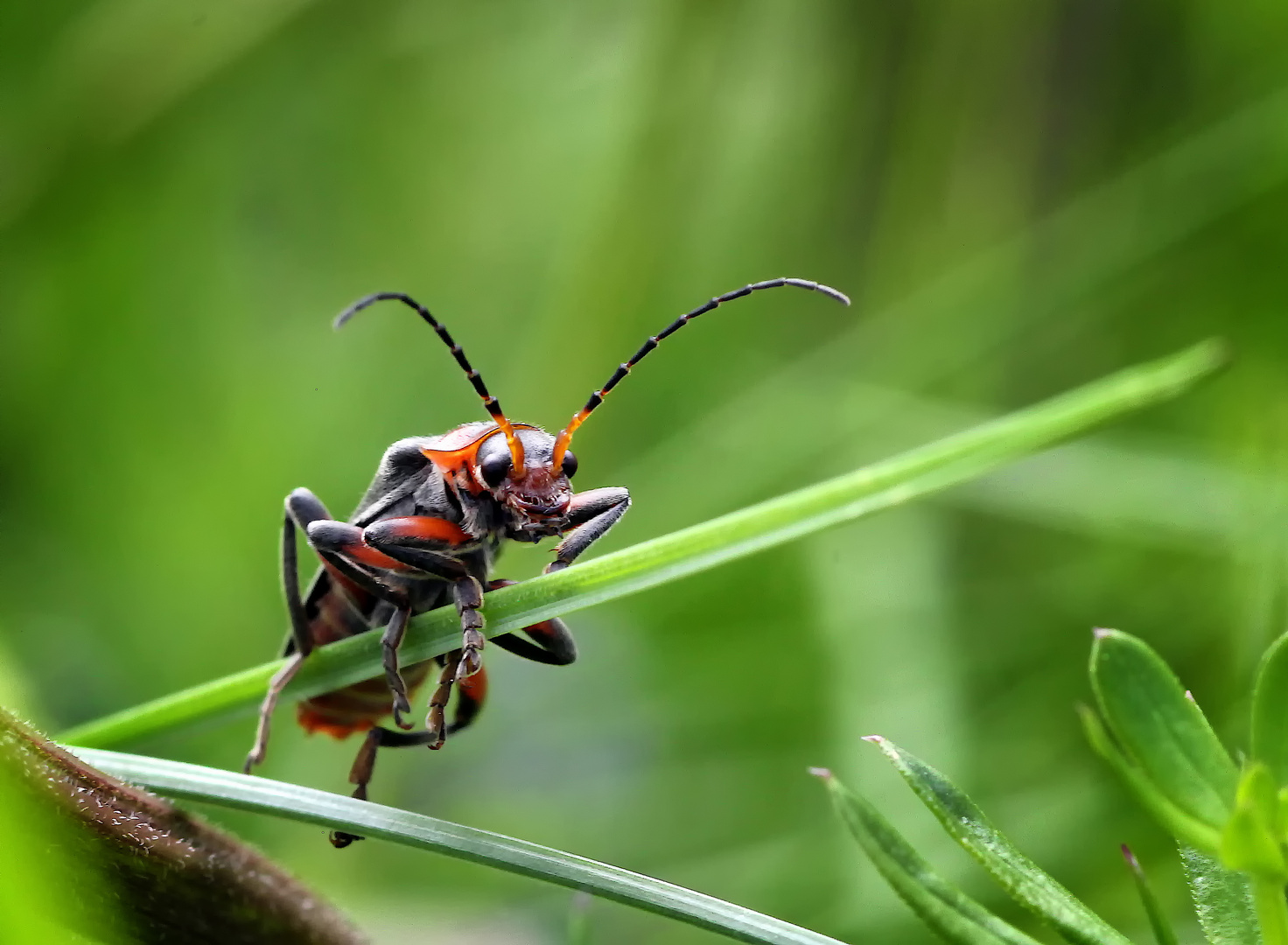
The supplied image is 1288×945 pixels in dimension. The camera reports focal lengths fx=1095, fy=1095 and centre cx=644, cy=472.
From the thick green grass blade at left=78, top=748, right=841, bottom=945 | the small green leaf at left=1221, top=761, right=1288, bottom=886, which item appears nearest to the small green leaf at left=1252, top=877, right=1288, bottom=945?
the small green leaf at left=1221, top=761, right=1288, bottom=886

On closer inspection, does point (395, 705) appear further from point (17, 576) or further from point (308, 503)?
point (17, 576)

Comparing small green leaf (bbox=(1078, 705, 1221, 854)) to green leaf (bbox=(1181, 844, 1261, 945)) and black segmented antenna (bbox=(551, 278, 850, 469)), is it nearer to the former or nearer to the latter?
green leaf (bbox=(1181, 844, 1261, 945))

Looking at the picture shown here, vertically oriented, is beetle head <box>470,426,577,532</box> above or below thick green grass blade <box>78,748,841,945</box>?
above

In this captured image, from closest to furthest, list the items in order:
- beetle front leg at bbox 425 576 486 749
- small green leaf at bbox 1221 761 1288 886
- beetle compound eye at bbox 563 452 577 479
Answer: small green leaf at bbox 1221 761 1288 886, beetle front leg at bbox 425 576 486 749, beetle compound eye at bbox 563 452 577 479

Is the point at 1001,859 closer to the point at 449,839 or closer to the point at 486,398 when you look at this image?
the point at 449,839

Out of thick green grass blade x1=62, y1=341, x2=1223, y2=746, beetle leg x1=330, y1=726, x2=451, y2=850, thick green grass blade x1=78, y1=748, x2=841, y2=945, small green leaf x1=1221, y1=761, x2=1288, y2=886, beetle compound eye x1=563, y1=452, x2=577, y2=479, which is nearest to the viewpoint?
small green leaf x1=1221, y1=761, x2=1288, y2=886

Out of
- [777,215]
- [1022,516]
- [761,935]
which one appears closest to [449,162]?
[777,215]
